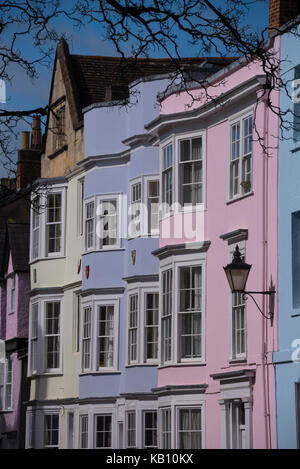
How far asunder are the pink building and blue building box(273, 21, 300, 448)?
0.32 metres

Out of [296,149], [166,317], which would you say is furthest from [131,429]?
[296,149]

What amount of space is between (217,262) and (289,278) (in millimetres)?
3487

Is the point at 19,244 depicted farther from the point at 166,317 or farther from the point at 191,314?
the point at 191,314

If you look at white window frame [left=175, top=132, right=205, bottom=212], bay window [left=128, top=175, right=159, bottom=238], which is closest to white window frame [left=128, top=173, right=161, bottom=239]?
bay window [left=128, top=175, right=159, bottom=238]

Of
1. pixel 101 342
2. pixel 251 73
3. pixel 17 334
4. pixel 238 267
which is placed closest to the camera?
pixel 238 267

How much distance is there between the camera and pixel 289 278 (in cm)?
2436

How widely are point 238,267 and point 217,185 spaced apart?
4.27m

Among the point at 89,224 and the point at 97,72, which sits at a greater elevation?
the point at 97,72

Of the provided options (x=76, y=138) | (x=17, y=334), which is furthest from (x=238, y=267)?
(x=17, y=334)

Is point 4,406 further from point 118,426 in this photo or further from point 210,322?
point 210,322

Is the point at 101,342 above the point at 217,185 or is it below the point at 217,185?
below

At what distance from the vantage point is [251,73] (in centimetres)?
2661

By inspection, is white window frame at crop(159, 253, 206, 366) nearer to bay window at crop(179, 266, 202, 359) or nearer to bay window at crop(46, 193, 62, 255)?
bay window at crop(179, 266, 202, 359)

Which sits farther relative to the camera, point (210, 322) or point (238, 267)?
point (210, 322)
